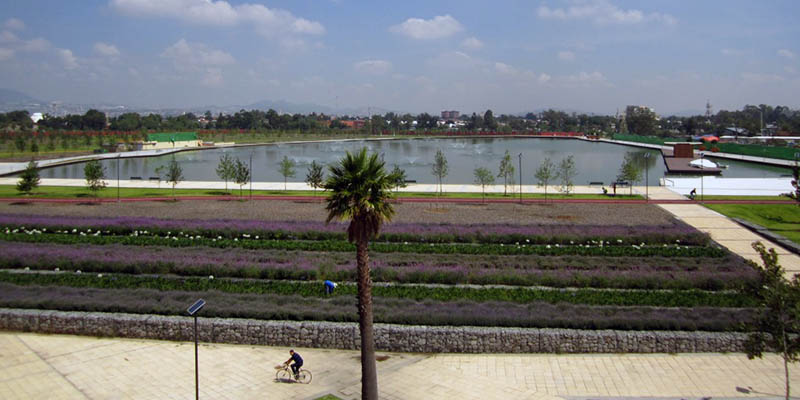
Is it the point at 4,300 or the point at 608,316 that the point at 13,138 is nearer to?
the point at 4,300

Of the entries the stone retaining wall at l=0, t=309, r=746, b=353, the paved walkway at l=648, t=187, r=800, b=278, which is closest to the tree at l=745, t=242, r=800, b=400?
the stone retaining wall at l=0, t=309, r=746, b=353

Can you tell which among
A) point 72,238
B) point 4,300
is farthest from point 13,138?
point 4,300

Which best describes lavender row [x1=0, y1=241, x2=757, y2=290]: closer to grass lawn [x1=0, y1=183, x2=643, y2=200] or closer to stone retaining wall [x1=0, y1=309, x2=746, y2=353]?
stone retaining wall [x1=0, y1=309, x2=746, y2=353]

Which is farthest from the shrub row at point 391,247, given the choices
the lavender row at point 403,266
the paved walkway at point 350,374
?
the paved walkway at point 350,374

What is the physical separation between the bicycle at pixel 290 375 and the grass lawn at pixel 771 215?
23.8 metres

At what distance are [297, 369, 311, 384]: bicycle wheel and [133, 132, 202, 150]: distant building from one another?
89.0 m

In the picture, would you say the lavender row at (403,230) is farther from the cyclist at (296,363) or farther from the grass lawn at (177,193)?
the cyclist at (296,363)

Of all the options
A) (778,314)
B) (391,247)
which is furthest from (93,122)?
(778,314)

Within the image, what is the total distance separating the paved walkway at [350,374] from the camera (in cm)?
1210

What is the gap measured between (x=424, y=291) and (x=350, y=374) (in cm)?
531

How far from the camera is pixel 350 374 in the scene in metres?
13.0

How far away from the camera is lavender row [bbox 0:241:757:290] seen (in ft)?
62.5

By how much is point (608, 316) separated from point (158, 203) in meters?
29.1

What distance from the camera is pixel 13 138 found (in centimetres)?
9344
